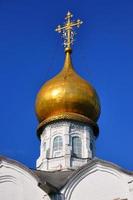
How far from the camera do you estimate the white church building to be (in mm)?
13398

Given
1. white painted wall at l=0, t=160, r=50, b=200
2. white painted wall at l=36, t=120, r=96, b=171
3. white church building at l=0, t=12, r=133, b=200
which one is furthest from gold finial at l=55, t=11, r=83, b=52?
white painted wall at l=0, t=160, r=50, b=200

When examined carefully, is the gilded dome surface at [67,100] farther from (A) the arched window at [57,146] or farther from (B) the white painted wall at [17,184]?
(B) the white painted wall at [17,184]

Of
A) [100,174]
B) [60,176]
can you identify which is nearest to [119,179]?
[100,174]

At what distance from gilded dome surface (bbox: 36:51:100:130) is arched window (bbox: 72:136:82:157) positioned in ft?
2.17

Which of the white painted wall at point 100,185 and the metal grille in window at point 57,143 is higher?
the metal grille in window at point 57,143

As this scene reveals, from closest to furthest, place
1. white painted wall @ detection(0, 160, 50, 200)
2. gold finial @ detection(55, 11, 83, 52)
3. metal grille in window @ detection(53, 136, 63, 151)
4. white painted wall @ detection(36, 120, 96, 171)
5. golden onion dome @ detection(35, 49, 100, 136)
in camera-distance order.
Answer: white painted wall @ detection(0, 160, 50, 200) < white painted wall @ detection(36, 120, 96, 171) < metal grille in window @ detection(53, 136, 63, 151) < golden onion dome @ detection(35, 49, 100, 136) < gold finial @ detection(55, 11, 83, 52)

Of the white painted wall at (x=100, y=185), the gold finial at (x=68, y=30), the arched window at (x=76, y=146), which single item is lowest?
the white painted wall at (x=100, y=185)

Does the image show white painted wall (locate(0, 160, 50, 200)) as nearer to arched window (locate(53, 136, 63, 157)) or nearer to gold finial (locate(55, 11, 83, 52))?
arched window (locate(53, 136, 63, 157))

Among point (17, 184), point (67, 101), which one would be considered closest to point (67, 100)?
point (67, 101)

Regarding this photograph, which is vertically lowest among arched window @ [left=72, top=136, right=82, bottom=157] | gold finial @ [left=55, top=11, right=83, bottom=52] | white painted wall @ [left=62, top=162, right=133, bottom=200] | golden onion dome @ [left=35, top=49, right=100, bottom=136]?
white painted wall @ [left=62, top=162, right=133, bottom=200]

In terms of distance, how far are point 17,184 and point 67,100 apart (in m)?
3.83

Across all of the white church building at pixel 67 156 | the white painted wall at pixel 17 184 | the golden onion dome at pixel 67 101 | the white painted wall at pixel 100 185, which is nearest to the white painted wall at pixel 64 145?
the white church building at pixel 67 156

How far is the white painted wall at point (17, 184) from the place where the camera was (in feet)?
45.3

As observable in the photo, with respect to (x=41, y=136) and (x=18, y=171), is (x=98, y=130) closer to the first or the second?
(x=41, y=136)
